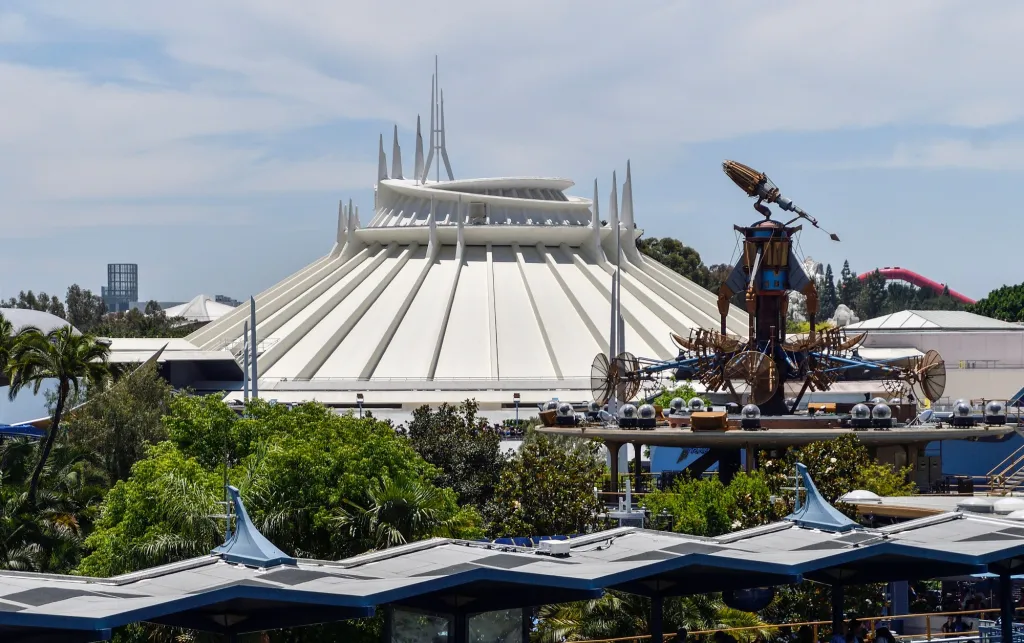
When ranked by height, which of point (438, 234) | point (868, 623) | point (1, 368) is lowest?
point (868, 623)

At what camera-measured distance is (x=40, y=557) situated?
3828cm

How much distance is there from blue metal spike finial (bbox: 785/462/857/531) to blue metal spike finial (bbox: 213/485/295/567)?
26.7 ft

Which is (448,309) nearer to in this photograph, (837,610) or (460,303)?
(460,303)

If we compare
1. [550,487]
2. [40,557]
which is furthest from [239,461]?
[550,487]

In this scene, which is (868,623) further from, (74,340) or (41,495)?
(74,340)

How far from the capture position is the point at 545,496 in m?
39.6

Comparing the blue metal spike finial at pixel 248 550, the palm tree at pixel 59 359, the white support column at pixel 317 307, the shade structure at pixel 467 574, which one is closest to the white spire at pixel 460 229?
the white support column at pixel 317 307

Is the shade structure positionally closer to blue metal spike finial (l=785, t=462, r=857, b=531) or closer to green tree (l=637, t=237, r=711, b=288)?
blue metal spike finial (l=785, t=462, r=857, b=531)

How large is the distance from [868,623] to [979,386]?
49.6 metres

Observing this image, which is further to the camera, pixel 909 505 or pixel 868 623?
pixel 909 505

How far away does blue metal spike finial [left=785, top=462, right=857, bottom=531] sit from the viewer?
23.0m

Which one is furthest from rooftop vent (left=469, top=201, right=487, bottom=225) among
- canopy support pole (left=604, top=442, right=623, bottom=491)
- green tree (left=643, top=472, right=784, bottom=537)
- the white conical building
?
green tree (left=643, top=472, right=784, bottom=537)

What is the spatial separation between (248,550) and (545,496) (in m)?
20.3

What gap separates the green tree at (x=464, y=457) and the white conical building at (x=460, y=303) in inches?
724
